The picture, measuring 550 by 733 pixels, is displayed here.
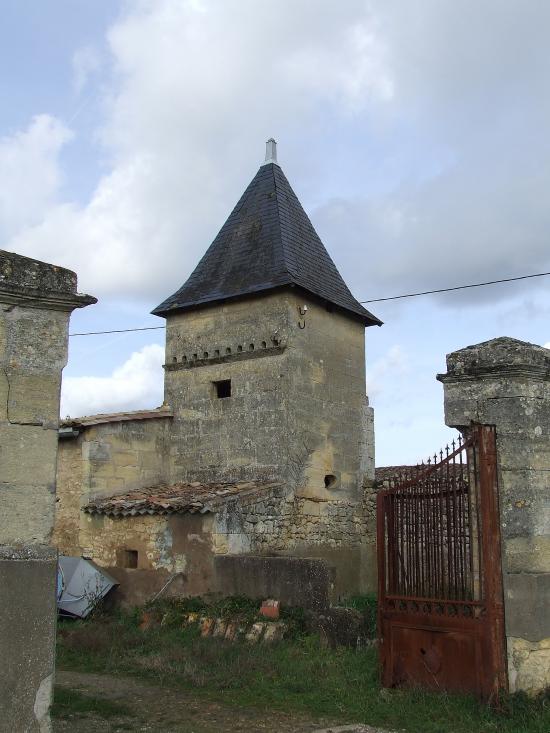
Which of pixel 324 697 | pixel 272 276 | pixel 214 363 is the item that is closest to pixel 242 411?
pixel 214 363

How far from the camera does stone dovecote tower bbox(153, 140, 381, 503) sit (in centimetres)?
1402

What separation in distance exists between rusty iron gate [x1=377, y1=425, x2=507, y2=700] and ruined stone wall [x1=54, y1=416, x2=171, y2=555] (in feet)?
24.4

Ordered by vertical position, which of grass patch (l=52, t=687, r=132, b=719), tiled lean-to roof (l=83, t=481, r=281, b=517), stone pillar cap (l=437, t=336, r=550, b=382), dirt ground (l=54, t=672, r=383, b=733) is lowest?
dirt ground (l=54, t=672, r=383, b=733)

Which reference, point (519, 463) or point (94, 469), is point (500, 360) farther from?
point (94, 469)

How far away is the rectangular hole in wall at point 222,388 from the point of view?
49.3ft

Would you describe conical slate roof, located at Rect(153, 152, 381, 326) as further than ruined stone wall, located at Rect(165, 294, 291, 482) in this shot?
Yes

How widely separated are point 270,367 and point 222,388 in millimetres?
1461

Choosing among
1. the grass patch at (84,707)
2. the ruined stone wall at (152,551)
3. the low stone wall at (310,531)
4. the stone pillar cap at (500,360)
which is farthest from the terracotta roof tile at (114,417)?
the stone pillar cap at (500,360)

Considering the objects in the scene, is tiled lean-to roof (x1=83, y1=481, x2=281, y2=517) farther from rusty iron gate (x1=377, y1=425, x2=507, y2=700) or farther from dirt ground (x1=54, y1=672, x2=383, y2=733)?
rusty iron gate (x1=377, y1=425, x2=507, y2=700)

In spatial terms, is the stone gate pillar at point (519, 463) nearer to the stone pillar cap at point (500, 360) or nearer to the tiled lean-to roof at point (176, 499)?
the stone pillar cap at point (500, 360)

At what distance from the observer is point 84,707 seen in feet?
22.7

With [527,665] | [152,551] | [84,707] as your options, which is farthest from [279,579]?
[527,665]

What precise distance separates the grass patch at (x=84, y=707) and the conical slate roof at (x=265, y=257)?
8.65 m

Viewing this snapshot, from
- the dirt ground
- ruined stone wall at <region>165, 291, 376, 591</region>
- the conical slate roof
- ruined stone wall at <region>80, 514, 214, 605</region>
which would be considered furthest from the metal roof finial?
the dirt ground
